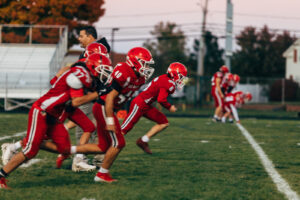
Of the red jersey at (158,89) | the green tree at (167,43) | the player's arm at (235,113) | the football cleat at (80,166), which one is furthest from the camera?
the green tree at (167,43)

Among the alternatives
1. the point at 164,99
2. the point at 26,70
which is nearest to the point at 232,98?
the point at 164,99

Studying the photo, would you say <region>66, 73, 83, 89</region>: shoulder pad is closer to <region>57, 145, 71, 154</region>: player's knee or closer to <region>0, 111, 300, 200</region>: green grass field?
<region>57, 145, 71, 154</region>: player's knee

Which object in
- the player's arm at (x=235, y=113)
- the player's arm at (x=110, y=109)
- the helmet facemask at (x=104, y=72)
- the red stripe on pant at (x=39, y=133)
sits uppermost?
the helmet facemask at (x=104, y=72)

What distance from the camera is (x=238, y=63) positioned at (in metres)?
55.1

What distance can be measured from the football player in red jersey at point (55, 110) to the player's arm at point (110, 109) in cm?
21

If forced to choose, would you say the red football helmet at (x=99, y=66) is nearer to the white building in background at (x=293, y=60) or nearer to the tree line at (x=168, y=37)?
the tree line at (x=168, y=37)

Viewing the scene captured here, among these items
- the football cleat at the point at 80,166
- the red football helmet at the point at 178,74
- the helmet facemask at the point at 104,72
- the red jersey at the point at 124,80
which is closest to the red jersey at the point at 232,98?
the red football helmet at the point at 178,74

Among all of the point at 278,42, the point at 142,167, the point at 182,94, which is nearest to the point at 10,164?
the point at 142,167

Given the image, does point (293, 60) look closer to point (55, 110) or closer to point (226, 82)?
point (226, 82)

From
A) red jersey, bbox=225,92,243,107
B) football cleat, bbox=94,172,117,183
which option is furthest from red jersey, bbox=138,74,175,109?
red jersey, bbox=225,92,243,107

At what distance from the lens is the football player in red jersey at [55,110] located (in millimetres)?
4812

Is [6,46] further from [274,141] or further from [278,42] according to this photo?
[278,42]

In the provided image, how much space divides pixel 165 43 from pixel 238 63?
71.5 feet

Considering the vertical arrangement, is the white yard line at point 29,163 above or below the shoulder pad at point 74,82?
below
